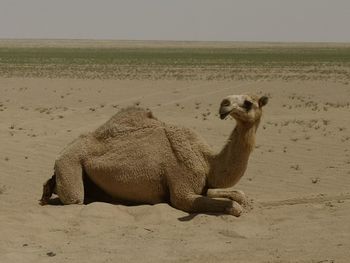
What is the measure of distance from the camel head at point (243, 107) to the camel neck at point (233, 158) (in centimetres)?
12

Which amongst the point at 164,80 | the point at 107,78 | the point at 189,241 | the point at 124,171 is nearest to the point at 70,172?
the point at 124,171

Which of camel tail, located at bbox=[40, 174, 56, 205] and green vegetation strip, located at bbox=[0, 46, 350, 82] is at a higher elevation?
camel tail, located at bbox=[40, 174, 56, 205]

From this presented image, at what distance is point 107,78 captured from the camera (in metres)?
40.5

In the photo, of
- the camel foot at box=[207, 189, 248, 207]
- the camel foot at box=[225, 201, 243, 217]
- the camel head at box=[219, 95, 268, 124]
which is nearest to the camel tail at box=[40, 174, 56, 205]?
the camel foot at box=[207, 189, 248, 207]

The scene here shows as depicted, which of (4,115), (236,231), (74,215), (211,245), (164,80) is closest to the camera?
(211,245)

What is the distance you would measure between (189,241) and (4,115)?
13826mm

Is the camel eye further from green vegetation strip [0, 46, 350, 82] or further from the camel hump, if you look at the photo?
green vegetation strip [0, 46, 350, 82]

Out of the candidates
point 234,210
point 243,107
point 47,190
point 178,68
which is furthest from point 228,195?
point 178,68

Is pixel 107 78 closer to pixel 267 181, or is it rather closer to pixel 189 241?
pixel 267 181

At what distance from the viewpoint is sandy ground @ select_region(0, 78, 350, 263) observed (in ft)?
22.5

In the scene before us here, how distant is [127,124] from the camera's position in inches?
357

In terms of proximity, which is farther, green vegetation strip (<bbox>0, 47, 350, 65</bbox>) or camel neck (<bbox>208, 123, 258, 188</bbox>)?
green vegetation strip (<bbox>0, 47, 350, 65</bbox>)

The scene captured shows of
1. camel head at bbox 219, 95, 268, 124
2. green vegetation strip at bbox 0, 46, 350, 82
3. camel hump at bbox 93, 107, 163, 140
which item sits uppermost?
camel head at bbox 219, 95, 268, 124

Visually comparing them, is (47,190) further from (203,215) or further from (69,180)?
(203,215)
